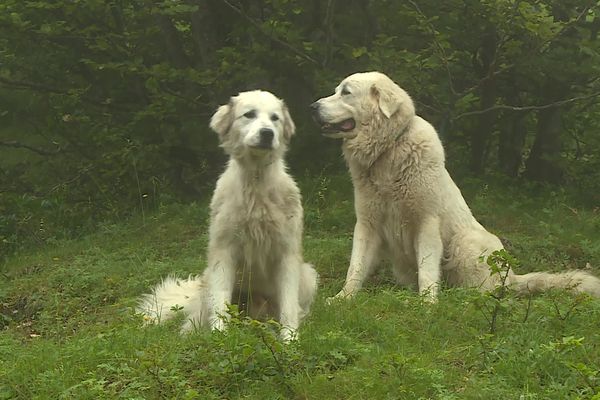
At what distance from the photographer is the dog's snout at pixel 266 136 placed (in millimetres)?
4816

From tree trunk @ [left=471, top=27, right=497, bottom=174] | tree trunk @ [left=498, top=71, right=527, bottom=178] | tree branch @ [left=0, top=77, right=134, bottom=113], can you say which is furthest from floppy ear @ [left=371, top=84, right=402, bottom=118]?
tree trunk @ [left=498, top=71, right=527, bottom=178]

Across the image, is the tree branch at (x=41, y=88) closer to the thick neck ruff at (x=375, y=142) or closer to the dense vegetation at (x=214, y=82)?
the dense vegetation at (x=214, y=82)

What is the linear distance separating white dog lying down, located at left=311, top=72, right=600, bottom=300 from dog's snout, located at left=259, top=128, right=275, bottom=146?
140 centimetres

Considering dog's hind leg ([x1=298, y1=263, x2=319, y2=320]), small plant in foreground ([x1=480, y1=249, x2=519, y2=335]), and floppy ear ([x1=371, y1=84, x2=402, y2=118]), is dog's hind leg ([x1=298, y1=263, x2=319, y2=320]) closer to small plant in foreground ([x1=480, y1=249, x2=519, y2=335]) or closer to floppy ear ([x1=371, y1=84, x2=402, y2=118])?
small plant in foreground ([x1=480, y1=249, x2=519, y2=335])

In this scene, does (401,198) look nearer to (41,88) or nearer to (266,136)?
(266,136)

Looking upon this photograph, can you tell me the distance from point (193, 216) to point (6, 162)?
387cm

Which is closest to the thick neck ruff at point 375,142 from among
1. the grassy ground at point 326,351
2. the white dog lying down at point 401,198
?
the white dog lying down at point 401,198

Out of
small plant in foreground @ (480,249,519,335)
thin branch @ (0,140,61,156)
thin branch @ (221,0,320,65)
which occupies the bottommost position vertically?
thin branch @ (0,140,61,156)

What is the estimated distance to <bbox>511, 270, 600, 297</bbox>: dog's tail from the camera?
5338mm

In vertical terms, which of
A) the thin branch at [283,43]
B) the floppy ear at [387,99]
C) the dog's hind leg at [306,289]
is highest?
the thin branch at [283,43]

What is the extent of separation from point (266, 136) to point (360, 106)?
1.52m

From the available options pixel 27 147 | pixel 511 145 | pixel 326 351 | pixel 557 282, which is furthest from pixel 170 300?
pixel 511 145

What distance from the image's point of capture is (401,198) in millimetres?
5883

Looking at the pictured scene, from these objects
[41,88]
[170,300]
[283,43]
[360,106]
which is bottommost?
[170,300]
